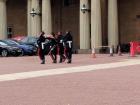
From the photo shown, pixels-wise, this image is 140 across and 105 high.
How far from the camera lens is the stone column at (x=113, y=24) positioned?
40000mm

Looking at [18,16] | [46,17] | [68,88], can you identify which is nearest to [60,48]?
[68,88]

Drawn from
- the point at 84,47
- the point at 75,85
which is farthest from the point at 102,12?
the point at 75,85

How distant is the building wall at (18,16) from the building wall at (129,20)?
41.1 ft

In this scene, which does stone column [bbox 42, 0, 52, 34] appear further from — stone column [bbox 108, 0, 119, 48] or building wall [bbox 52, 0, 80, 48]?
stone column [bbox 108, 0, 119, 48]

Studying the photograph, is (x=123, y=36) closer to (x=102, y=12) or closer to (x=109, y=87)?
(x=102, y=12)

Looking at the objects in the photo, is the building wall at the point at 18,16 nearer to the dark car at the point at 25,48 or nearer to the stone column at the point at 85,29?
the stone column at the point at 85,29

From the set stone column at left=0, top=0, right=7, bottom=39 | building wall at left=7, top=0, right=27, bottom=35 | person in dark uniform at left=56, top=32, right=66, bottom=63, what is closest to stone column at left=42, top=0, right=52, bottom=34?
stone column at left=0, top=0, right=7, bottom=39

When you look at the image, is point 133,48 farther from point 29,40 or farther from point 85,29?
point 29,40

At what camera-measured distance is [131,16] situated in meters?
43.5

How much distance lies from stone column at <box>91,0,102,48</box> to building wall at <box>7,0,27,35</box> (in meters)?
14.6

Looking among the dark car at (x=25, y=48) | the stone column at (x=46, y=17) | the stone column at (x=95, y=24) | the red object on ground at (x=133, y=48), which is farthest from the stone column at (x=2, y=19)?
the red object on ground at (x=133, y=48)

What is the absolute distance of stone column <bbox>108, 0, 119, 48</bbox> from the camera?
40000mm

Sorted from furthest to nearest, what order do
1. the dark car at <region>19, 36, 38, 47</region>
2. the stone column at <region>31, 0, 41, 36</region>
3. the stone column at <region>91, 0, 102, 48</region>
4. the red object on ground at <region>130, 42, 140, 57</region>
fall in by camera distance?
the stone column at <region>31, 0, 41, 36</region> → the stone column at <region>91, 0, 102, 48</region> → the dark car at <region>19, 36, 38, 47</region> → the red object on ground at <region>130, 42, 140, 57</region>

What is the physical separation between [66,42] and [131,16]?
17.3 m
